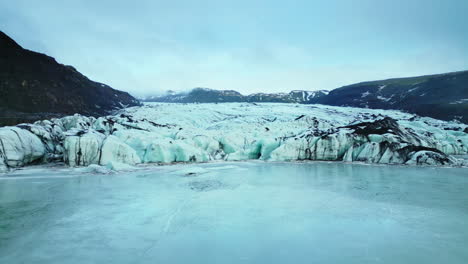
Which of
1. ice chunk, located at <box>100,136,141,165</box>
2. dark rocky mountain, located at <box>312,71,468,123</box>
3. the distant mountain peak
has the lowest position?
ice chunk, located at <box>100,136,141,165</box>

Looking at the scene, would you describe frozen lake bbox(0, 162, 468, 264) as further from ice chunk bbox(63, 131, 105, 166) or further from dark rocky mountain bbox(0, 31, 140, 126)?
dark rocky mountain bbox(0, 31, 140, 126)

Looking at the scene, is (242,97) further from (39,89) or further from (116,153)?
(116,153)

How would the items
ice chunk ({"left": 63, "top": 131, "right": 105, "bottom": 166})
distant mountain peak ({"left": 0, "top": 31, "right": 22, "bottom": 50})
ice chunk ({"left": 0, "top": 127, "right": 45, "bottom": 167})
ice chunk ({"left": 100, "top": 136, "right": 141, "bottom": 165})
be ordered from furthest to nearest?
distant mountain peak ({"left": 0, "top": 31, "right": 22, "bottom": 50}) < ice chunk ({"left": 100, "top": 136, "right": 141, "bottom": 165}) < ice chunk ({"left": 63, "top": 131, "right": 105, "bottom": 166}) < ice chunk ({"left": 0, "top": 127, "right": 45, "bottom": 167})

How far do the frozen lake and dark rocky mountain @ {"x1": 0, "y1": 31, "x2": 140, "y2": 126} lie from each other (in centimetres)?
3848

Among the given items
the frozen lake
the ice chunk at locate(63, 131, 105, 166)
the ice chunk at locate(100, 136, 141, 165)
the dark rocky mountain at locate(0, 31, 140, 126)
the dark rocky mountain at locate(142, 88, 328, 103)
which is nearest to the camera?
the frozen lake

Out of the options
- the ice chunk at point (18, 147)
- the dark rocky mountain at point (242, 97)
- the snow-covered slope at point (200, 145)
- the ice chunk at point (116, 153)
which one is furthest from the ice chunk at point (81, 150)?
the dark rocky mountain at point (242, 97)

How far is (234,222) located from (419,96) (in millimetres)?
77171

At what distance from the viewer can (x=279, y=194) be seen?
7.47 meters

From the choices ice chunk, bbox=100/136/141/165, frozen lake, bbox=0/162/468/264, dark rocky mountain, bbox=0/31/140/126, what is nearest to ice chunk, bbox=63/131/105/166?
ice chunk, bbox=100/136/141/165

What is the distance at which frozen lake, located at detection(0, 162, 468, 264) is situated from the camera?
11.8 feet

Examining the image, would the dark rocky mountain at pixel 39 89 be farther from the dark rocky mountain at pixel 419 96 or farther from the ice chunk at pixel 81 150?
the dark rocky mountain at pixel 419 96

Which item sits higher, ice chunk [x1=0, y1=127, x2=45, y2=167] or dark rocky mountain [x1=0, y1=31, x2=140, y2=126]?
dark rocky mountain [x1=0, y1=31, x2=140, y2=126]

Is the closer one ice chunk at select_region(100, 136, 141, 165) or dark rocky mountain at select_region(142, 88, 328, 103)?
ice chunk at select_region(100, 136, 141, 165)

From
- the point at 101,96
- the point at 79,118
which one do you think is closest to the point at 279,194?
the point at 79,118
